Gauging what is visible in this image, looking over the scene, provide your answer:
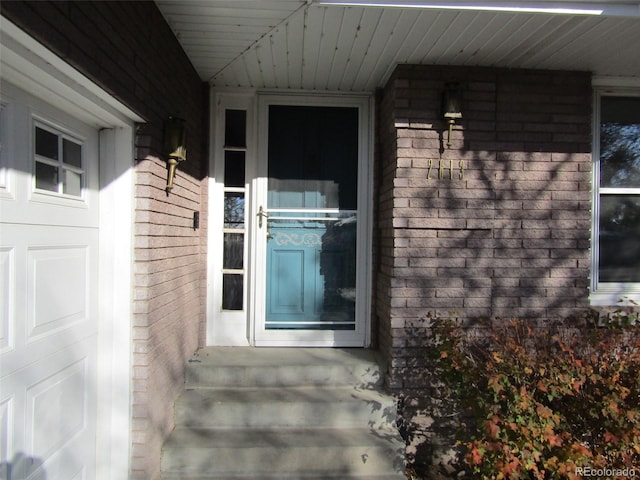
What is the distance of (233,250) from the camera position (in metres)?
3.62

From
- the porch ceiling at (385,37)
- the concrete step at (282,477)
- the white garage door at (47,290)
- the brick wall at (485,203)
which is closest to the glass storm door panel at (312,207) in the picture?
the porch ceiling at (385,37)

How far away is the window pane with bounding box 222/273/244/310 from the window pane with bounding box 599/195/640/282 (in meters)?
3.10

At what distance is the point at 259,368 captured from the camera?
3.08 metres

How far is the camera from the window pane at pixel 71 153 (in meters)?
2.02

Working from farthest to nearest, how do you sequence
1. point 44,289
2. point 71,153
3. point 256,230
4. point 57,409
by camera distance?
point 256,230, point 71,153, point 57,409, point 44,289

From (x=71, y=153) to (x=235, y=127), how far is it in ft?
5.67

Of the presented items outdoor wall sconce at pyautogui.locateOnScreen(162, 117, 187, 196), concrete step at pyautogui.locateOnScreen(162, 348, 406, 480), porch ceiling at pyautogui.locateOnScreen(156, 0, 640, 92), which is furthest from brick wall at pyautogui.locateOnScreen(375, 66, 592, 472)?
outdoor wall sconce at pyautogui.locateOnScreen(162, 117, 187, 196)

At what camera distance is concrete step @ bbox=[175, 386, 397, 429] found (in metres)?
2.83

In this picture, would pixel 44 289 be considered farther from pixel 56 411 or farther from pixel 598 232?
pixel 598 232

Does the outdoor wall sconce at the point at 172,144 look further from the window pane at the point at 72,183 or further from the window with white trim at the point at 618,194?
the window with white trim at the point at 618,194

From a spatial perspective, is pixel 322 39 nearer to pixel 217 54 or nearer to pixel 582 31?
pixel 217 54

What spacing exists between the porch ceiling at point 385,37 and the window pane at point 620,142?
0.27m

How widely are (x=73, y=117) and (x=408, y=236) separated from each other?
224 cm

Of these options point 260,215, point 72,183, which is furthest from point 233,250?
point 72,183
